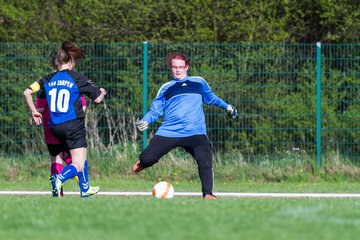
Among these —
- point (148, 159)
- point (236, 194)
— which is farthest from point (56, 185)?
point (236, 194)

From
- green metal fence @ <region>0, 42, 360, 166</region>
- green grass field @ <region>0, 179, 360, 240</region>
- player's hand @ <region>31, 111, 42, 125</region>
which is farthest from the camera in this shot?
green metal fence @ <region>0, 42, 360, 166</region>

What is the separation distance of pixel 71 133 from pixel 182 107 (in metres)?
1.34

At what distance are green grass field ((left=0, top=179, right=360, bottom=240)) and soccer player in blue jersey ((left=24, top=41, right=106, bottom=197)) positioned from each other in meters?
1.92

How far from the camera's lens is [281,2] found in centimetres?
1803

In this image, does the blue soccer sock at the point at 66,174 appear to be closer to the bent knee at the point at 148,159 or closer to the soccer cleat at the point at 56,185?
the soccer cleat at the point at 56,185

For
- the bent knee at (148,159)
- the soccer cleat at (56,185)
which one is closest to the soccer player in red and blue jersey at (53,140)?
the soccer cleat at (56,185)

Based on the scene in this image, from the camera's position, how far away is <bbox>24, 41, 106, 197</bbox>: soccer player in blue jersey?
→ 418 inches

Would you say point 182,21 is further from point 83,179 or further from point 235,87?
point 83,179

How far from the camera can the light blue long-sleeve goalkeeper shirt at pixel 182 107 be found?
11.0 m

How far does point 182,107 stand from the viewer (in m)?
11.0

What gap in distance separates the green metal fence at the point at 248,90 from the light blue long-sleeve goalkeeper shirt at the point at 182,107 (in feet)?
15.8

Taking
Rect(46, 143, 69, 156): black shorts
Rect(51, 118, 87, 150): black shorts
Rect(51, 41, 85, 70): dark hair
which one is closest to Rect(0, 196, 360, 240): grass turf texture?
Rect(51, 118, 87, 150): black shorts

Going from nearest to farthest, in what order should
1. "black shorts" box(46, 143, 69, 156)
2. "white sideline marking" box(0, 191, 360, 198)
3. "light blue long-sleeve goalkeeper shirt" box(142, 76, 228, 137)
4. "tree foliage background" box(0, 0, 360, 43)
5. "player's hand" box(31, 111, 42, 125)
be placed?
"player's hand" box(31, 111, 42, 125) → "light blue long-sleeve goalkeeper shirt" box(142, 76, 228, 137) → "black shorts" box(46, 143, 69, 156) → "white sideline marking" box(0, 191, 360, 198) → "tree foliage background" box(0, 0, 360, 43)

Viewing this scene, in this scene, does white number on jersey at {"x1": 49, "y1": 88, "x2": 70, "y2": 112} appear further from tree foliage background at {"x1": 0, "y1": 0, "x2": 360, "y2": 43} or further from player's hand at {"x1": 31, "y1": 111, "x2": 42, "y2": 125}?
tree foliage background at {"x1": 0, "y1": 0, "x2": 360, "y2": 43}
